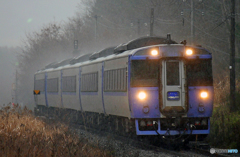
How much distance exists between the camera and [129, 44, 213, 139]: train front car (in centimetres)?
1239

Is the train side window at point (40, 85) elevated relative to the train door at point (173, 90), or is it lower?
elevated

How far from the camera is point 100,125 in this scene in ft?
60.0

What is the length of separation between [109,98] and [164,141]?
10.8 feet

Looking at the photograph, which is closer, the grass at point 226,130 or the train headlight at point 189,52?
the train headlight at point 189,52

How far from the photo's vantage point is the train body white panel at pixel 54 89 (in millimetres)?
25078

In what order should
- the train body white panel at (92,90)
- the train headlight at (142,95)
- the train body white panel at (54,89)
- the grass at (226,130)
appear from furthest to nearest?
the train body white panel at (54,89), the train body white panel at (92,90), the grass at (226,130), the train headlight at (142,95)

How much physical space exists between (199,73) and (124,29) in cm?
4417

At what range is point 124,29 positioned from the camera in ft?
185

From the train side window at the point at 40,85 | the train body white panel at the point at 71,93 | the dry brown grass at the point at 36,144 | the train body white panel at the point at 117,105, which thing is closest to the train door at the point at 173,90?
the train body white panel at the point at 117,105

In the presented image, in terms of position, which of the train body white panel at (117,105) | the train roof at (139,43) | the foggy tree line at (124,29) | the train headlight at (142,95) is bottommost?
the train body white panel at (117,105)

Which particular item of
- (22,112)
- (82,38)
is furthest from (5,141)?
(82,38)

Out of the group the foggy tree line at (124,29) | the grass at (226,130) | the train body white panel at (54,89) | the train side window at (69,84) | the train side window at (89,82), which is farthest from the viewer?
the foggy tree line at (124,29)

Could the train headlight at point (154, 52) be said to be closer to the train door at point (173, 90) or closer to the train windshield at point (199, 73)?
the train door at point (173, 90)

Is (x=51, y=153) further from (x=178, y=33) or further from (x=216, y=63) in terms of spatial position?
(x=178, y=33)
